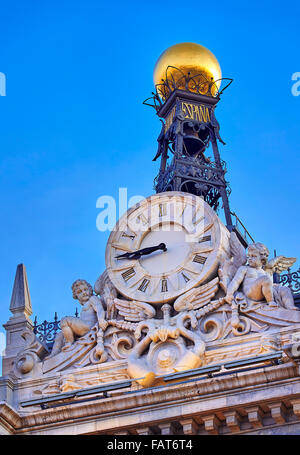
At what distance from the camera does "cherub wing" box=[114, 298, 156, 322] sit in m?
25.9

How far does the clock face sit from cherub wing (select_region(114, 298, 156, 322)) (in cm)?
16

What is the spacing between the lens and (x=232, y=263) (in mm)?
26141

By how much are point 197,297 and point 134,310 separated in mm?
1330

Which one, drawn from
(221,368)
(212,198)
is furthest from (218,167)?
(221,368)

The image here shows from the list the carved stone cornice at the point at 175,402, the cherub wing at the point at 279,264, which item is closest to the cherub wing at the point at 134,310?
the cherub wing at the point at 279,264

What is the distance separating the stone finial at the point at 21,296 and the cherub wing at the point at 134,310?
228 centimetres

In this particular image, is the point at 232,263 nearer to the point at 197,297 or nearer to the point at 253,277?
the point at 253,277

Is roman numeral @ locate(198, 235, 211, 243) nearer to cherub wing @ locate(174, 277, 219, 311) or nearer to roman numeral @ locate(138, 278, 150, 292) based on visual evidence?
cherub wing @ locate(174, 277, 219, 311)

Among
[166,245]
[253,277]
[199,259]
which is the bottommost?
[253,277]

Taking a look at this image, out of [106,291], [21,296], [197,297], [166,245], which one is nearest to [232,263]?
[197,297]

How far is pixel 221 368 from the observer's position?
23469mm

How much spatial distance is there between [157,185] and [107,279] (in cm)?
583

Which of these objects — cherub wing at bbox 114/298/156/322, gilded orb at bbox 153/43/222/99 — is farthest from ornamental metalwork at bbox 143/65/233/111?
cherub wing at bbox 114/298/156/322
